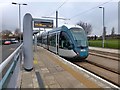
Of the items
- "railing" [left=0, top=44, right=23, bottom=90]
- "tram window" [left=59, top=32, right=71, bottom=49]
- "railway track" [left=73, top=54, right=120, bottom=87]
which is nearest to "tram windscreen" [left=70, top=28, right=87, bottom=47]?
"tram window" [left=59, top=32, right=71, bottom=49]

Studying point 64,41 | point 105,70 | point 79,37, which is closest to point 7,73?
point 105,70

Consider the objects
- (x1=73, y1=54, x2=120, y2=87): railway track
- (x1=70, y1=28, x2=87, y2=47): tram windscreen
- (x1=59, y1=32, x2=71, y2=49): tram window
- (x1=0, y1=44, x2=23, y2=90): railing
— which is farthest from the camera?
(x1=59, y1=32, x2=71, y2=49): tram window

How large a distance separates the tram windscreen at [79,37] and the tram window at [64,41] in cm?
61

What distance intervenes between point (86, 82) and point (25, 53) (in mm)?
2836

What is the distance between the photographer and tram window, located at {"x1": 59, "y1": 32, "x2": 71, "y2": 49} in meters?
16.7

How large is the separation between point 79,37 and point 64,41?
4.43 feet

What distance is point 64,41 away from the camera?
56.8ft

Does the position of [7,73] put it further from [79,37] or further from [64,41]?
[64,41]

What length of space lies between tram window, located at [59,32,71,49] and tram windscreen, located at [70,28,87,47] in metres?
0.61

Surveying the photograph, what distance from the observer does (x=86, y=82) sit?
6.91 m

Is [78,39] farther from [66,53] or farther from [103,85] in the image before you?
[103,85]

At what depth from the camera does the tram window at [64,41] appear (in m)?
16.7

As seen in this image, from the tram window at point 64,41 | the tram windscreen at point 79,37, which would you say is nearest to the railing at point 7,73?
the tram windscreen at point 79,37

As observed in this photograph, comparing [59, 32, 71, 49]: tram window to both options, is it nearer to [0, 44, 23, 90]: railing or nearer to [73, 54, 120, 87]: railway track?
[73, 54, 120, 87]: railway track
